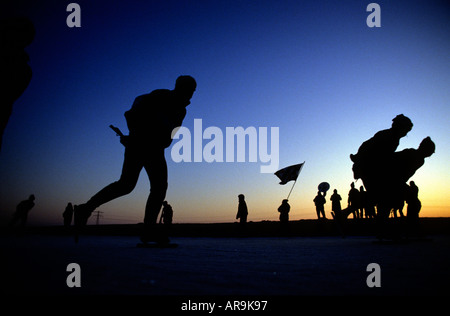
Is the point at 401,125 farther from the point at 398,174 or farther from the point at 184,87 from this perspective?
the point at 184,87

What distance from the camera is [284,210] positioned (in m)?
11.5

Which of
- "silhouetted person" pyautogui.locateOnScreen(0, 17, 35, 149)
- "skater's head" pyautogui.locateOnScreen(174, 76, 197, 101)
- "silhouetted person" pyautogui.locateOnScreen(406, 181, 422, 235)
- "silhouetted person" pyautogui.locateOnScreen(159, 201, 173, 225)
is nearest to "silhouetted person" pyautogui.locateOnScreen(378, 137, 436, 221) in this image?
"silhouetted person" pyautogui.locateOnScreen(406, 181, 422, 235)

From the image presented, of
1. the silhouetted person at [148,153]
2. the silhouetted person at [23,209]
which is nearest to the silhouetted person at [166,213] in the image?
the silhouetted person at [23,209]

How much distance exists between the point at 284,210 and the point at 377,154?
764 centimetres

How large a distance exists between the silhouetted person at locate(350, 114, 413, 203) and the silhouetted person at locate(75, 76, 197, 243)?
306cm

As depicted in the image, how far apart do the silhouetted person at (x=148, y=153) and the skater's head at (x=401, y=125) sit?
10.8ft

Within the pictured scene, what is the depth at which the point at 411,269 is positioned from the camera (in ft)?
4.67

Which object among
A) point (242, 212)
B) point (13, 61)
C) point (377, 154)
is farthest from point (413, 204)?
point (13, 61)

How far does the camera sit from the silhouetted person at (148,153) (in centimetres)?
313

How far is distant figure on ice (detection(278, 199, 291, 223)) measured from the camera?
36.6 feet
